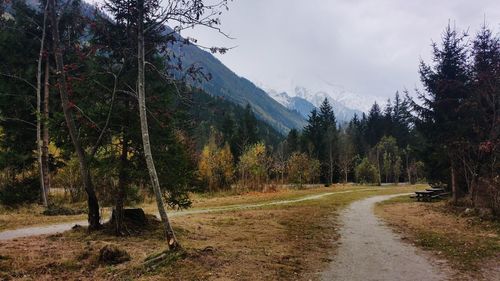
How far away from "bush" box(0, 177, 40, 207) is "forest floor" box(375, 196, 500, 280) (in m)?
18.1

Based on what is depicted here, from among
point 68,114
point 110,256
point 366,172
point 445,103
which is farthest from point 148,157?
point 366,172

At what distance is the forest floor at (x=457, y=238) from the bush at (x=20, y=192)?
1808 cm

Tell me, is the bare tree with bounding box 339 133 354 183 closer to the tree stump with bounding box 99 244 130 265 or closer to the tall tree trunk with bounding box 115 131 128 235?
the tall tree trunk with bounding box 115 131 128 235

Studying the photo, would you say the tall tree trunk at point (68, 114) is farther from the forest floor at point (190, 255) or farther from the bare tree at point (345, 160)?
the bare tree at point (345, 160)

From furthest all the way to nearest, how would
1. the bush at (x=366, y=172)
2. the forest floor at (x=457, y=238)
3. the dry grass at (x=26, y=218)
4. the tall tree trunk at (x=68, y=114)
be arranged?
1. the bush at (x=366, y=172)
2. the dry grass at (x=26, y=218)
3. the tall tree trunk at (x=68, y=114)
4. the forest floor at (x=457, y=238)

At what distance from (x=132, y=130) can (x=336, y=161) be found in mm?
65842

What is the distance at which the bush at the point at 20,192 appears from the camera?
20.5 m

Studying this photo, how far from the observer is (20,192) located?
20953mm

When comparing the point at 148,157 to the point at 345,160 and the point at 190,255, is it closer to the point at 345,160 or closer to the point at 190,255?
the point at 190,255

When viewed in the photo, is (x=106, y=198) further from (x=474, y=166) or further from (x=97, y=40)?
(x=474, y=166)

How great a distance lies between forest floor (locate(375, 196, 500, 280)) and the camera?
9117mm

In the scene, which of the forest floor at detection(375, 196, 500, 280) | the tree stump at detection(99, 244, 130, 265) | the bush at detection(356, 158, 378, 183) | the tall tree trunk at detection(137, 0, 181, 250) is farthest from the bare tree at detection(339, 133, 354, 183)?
the tree stump at detection(99, 244, 130, 265)

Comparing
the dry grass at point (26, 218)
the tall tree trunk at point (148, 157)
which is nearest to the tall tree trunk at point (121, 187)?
the tall tree trunk at point (148, 157)

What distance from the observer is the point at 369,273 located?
8.50 metres
